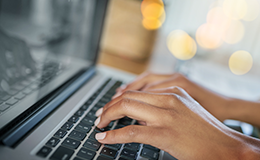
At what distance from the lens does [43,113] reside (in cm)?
34

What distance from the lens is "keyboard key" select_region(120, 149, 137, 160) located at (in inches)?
11.7

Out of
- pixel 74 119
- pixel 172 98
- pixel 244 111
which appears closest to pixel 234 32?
pixel 244 111

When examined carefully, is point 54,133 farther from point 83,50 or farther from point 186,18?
point 186,18

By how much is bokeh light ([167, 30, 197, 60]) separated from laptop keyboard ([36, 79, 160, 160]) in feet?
4.07

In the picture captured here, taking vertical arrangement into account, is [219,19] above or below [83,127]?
above

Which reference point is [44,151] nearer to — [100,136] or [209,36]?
[100,136]

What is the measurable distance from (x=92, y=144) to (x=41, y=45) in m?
0.28

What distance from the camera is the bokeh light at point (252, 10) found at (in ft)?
5.25

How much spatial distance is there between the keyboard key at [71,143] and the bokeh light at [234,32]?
5.73ft

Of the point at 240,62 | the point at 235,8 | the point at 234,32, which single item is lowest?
the point at 240,62

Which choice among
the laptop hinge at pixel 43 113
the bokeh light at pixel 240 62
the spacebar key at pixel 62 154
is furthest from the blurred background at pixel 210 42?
the spacebar key at pixel 62 154

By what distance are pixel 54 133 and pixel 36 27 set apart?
0.25 meters

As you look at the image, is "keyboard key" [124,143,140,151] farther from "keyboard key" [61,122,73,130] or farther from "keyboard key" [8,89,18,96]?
"keyboard key" [8,89,18,96]

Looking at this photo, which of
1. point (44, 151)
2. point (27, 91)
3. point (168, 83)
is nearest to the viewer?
point (44, 151)
